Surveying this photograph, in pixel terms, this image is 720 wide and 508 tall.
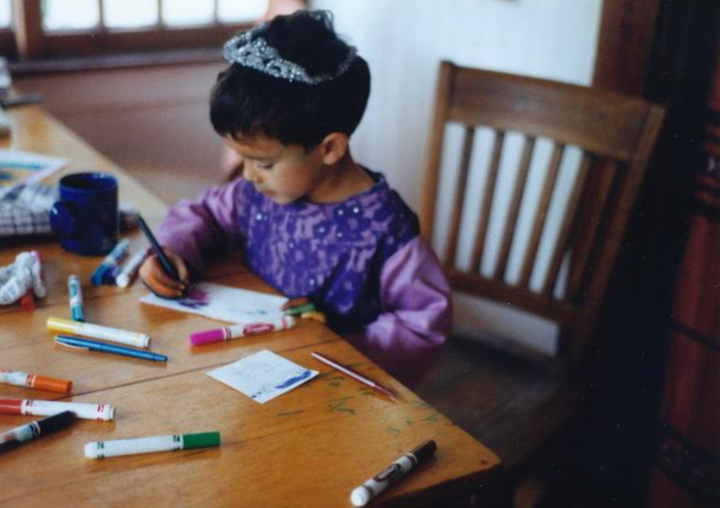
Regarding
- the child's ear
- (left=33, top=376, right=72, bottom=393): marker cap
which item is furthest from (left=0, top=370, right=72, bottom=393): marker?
the child's ear

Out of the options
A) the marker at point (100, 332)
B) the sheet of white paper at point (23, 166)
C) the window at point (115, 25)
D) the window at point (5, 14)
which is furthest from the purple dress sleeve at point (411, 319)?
the window at point (5, 14)

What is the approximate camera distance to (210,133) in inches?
118

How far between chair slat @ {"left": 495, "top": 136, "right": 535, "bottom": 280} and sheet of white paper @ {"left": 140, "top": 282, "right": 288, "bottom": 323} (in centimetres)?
66

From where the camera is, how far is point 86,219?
1430 millimetres

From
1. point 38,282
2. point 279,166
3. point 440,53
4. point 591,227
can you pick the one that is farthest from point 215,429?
point 440,53

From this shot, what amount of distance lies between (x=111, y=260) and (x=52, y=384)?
15.5 inches

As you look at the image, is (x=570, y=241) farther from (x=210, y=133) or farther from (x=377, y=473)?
(x=210, y=133)

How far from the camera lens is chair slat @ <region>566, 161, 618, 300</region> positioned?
1678 mm

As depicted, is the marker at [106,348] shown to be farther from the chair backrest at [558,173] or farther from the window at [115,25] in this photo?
the window at [115,25]

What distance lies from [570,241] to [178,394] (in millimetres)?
1045

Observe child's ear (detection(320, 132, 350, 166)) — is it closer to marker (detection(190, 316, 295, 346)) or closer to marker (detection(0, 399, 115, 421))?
marker (detection(190, 316, 295, 346))

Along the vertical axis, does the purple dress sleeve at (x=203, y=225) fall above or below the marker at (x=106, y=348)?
above

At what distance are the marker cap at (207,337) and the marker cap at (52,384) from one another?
18cm

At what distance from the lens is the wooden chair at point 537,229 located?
5.25 ft
